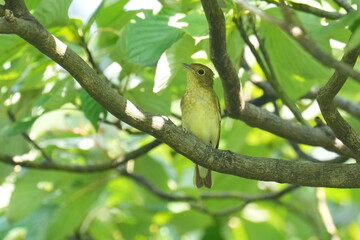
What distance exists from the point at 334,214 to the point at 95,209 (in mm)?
2537

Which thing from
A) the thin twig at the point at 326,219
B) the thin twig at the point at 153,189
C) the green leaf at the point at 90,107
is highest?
the green leaf at the point at 90,107

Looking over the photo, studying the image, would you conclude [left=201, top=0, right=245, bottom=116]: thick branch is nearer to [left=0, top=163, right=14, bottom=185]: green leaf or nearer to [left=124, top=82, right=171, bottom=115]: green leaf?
[left=124, top=82, right=171, bottom=115]: green leaf

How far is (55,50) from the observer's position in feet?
7.26

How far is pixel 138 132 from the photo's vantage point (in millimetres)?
4129

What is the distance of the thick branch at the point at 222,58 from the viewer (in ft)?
7.86

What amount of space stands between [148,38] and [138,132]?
48.5 inches

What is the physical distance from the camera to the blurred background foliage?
3027 mm

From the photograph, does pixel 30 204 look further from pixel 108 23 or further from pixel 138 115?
pixel 138 115

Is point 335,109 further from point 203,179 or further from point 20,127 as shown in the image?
point 203,179

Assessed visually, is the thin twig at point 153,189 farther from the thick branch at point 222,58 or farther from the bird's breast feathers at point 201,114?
the thick branch at point 222,58

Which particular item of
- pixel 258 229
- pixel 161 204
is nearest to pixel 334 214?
pixel 258 229

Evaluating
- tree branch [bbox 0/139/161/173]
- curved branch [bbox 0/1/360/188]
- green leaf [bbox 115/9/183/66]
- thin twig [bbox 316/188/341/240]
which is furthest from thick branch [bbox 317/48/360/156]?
thin twig [bbox 316/188/341/240]

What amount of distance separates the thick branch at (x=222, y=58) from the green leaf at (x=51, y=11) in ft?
2.71

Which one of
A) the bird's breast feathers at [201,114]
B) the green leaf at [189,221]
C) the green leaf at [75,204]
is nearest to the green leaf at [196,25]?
the bird's breast feathers at [201,114]
